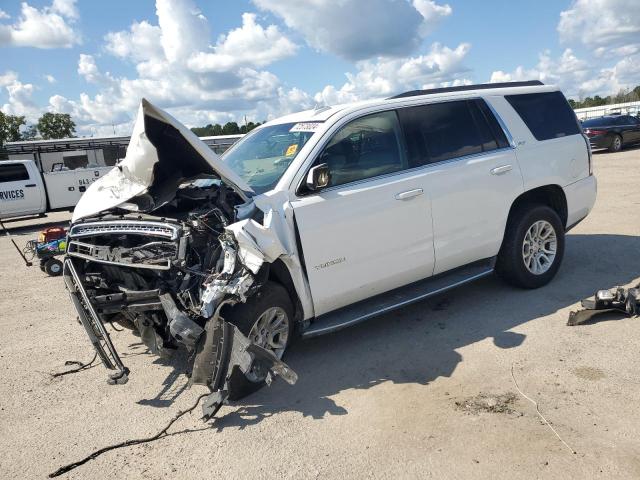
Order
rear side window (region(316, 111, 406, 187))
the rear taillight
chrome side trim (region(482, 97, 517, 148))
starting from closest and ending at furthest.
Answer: rear side window (region(316, 111, 406, 187)) < chrome side trim (region(482, 97, 517, 148)) < the rear taillight

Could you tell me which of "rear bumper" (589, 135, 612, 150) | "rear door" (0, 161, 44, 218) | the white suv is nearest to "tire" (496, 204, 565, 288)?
the white suv

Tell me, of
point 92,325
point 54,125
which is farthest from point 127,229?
point 54,125

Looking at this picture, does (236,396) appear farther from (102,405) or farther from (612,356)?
(612,356)

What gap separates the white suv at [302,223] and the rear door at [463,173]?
1 centimetres

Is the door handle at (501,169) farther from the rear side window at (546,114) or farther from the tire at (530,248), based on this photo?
the rear side window at (546,114)

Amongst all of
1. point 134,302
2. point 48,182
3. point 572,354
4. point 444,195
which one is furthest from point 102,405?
point 48,182

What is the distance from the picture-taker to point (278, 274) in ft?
13.3

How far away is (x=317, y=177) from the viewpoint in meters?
4.04

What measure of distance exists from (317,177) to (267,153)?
0.91 meters

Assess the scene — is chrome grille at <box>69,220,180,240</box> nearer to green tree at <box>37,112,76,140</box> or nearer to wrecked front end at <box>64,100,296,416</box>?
wrecked front end at <box>64,100,296,416</box>

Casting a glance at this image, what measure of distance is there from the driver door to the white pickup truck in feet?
51.7

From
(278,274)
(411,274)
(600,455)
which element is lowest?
(600,455)

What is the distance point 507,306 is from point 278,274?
2525 mm

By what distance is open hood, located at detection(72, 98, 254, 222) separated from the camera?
365 centimetres
